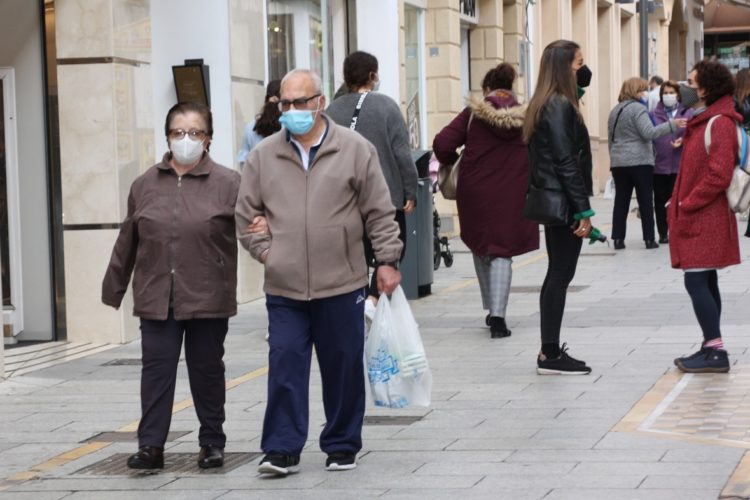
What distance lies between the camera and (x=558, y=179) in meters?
9.27

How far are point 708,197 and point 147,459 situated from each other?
12.1 feet

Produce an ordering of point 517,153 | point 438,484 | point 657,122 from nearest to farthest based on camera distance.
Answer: point 438,484 < point 517,153 < point 657,122

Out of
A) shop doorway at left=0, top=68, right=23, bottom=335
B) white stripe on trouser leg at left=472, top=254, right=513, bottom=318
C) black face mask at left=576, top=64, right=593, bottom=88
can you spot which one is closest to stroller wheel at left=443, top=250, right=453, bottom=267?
white stripe on trouser leg at left=472, top=254, right=513, bottom=318

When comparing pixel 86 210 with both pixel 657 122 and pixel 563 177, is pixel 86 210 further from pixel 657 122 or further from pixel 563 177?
pixel 657 122

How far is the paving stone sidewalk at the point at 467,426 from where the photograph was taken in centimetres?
654

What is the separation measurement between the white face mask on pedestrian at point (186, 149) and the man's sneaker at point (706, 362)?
11.2 feet

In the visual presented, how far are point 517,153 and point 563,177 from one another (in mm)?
2188

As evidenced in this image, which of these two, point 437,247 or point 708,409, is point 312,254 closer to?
point 708,409

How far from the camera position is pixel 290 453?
682cm

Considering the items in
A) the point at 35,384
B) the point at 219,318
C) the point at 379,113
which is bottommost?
the point at 35,384

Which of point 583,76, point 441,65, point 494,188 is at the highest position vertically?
point 441,65

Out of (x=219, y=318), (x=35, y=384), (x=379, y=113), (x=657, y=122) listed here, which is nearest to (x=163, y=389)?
(x=219, y=318)

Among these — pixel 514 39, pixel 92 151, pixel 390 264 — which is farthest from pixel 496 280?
pixel 514 39

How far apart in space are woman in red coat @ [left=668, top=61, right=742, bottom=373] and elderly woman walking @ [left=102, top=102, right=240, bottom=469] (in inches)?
120
